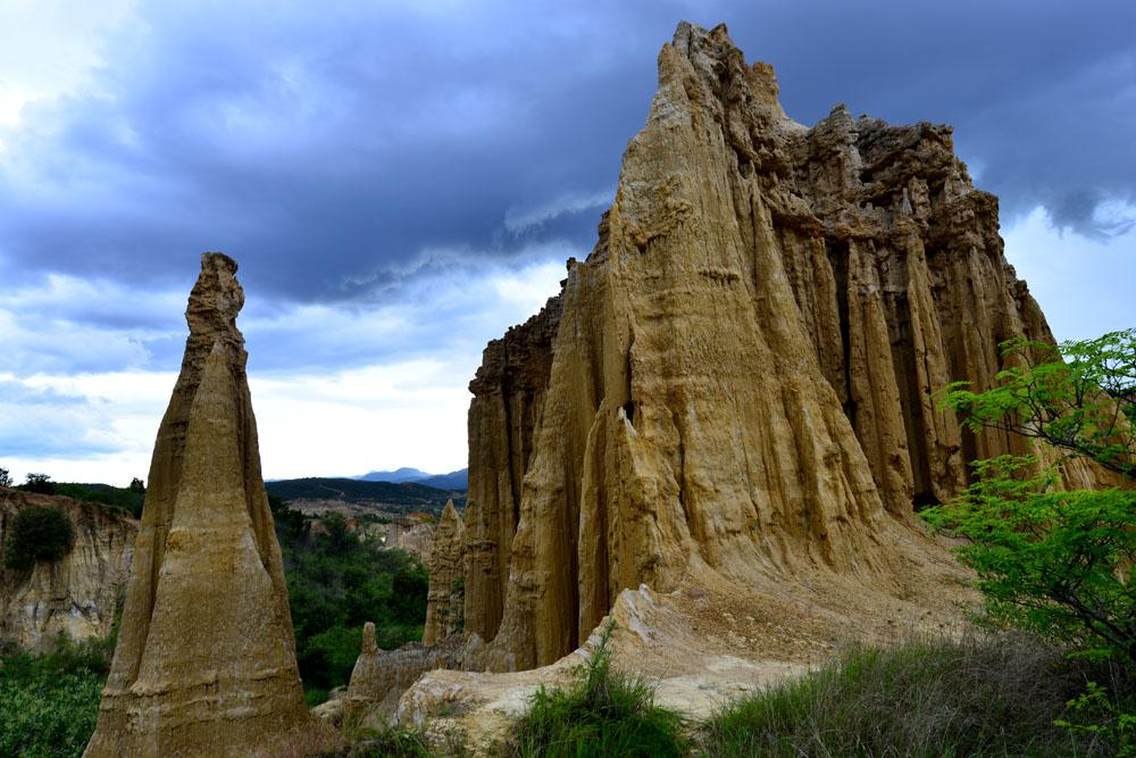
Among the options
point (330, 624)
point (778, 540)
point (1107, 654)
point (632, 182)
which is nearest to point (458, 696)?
point (1107, 654)

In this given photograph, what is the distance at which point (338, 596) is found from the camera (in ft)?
170

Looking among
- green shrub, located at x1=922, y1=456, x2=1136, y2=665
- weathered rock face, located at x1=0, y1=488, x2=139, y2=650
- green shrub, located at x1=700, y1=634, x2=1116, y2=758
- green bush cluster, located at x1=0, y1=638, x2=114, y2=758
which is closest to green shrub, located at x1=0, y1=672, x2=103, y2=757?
green bush cluster, located at x1=0, y1=638, x2=114, y2=758

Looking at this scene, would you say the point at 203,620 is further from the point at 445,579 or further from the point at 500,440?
the point at 445,579

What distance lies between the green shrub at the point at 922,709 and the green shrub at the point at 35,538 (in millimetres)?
46560

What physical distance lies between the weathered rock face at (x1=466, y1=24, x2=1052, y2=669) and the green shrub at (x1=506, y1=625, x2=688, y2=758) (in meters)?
5.68

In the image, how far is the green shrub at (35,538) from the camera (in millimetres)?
41000

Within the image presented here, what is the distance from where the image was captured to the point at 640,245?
1570cm

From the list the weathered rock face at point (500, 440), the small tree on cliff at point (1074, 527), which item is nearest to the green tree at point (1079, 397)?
the small tree on cliff at point (1074, 527)

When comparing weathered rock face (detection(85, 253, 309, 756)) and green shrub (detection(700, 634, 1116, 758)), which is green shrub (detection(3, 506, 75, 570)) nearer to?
weathered rock face (detection(85, 253, 309, 756))

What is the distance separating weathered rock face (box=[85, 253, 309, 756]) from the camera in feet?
55.6

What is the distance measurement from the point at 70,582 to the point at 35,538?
3.18 metres

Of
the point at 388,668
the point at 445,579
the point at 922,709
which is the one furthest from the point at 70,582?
the point at 922,709

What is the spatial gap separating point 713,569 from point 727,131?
11.1 m

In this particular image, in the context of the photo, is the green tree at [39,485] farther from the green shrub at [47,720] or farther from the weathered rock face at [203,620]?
the weathered rock face at [203,620]
